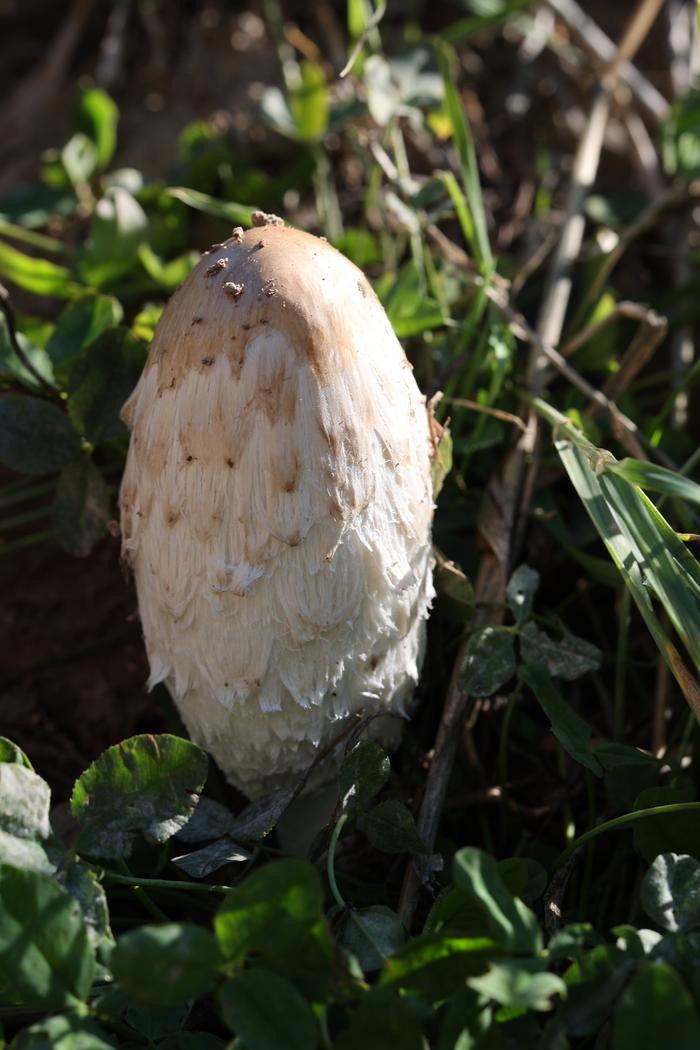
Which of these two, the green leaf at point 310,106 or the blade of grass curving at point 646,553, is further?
the green leaf at point 310,106

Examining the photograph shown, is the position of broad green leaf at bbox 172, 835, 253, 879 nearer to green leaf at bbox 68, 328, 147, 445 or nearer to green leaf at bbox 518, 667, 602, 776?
green leaf at bbox 518, 667, 602, 776

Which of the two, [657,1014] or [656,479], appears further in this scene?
[656,479]

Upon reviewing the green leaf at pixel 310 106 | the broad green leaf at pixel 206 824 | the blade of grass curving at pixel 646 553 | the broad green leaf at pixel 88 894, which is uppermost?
the green leaf at pixel 310 106

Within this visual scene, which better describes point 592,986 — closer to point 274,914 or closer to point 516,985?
point 516,985

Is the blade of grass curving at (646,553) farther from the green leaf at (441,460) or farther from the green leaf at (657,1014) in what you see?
the green leaf at (657,1014)

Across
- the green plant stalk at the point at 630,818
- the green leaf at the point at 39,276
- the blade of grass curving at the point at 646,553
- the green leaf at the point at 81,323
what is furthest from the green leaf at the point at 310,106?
the green plant stalk at the point at 630,818

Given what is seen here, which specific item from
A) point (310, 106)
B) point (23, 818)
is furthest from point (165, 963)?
point (310, 106)

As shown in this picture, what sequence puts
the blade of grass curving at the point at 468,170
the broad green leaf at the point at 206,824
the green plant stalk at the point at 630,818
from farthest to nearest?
the blade of grass curving at the point at 468,170 < the broad green leaf at the point at 206,824 < the green plant stalk at the point at 630,818

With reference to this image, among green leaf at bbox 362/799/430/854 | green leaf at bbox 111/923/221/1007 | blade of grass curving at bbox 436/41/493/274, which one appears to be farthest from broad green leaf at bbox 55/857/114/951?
blade of grass curving at bbox 436/41/493/274
